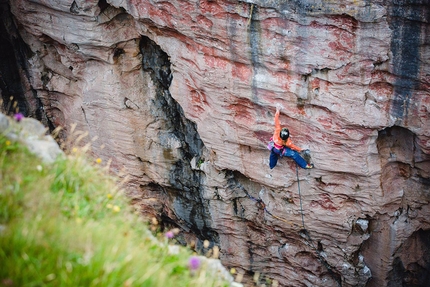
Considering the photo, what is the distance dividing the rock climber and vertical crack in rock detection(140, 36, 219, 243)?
93.8 inches

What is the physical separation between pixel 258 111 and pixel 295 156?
123 centimetres

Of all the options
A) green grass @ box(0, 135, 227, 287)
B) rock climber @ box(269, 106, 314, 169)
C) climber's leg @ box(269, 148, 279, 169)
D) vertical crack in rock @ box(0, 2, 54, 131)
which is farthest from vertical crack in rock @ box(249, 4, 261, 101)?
vertical crack in rock @ box(0, 2, 54, 131)

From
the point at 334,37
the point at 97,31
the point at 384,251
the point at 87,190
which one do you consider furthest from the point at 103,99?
the point at 384,251

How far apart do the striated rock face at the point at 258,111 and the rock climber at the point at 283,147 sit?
12.1 inches

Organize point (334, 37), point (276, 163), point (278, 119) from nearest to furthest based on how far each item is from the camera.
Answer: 1. point (334, 37)
2. point (278, 119)
3. point (276, 163)

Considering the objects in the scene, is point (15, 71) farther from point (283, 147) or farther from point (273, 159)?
point (283, 147)

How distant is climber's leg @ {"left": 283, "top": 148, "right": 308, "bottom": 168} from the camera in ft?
33.4

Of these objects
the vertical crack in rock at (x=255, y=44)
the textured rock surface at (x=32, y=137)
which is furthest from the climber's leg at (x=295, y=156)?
the textured rock surface at (x=32, y=137)

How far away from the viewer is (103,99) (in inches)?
488

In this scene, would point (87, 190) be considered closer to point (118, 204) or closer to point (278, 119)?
point (118, 204)


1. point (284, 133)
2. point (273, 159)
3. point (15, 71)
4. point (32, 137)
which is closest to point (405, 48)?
point (284, 133)

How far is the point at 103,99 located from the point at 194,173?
2.92 m

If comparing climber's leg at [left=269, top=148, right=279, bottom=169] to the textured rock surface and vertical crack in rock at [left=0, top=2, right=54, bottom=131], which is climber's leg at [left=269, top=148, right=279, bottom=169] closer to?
the textured rock surface

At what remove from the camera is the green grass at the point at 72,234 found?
169 inches
